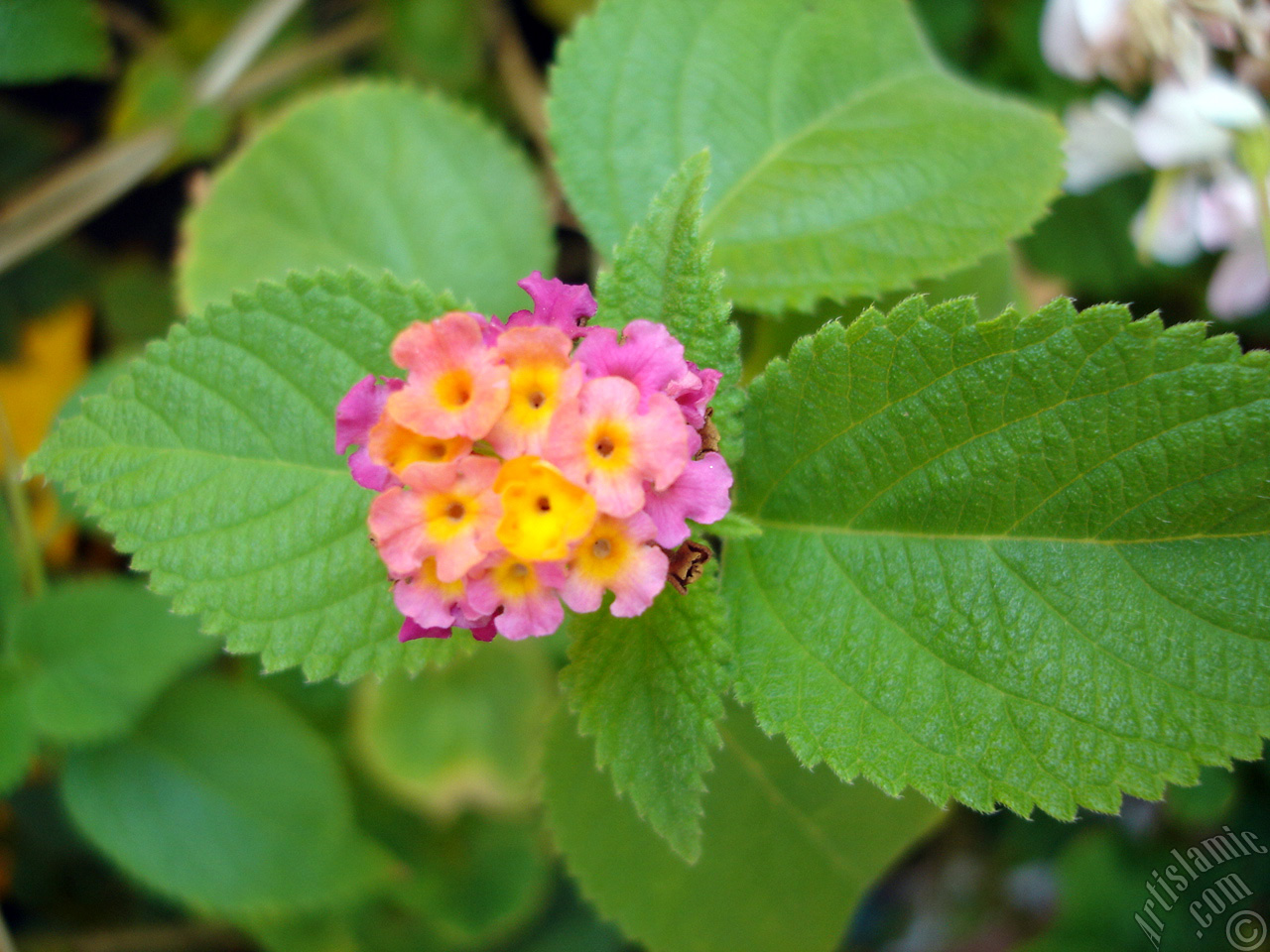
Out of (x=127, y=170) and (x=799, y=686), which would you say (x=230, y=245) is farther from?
(x=799, y=686)

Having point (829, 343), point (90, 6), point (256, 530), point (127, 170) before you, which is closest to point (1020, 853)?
point (829, 343)

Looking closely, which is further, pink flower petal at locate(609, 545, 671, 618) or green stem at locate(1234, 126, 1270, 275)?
green stem at locate(1234, 126, 1270, 275)

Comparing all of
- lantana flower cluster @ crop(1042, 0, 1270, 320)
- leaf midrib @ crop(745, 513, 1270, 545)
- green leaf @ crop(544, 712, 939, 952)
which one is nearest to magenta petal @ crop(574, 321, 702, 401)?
leaf midrib @ crop(745, 513, 1270, 545)

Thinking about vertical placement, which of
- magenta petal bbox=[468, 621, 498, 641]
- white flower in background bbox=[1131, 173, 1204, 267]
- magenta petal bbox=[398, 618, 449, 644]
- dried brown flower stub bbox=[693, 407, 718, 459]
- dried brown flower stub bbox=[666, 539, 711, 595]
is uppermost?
magenta petal bbox=[398, 618, 449, 644]

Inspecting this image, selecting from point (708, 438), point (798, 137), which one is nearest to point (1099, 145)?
point (798, 137)

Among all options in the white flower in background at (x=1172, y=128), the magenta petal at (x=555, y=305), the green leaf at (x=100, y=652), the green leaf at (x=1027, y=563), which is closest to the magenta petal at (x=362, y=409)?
the magenta petal at (x=555, y=305)

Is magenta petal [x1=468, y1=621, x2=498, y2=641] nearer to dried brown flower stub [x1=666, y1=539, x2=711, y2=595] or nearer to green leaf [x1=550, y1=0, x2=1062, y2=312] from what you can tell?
dried brown flower stub [x1=666, y1=539, x2=711, y2=595]
